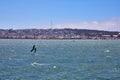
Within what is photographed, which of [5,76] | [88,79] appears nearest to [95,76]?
[88,79]

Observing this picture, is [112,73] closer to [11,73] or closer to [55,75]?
[55,75]

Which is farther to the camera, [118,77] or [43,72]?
[43,72]

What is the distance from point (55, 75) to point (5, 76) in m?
5.74

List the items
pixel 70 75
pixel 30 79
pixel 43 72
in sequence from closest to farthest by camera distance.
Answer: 1. pixel 30 79
2. pixel 70 75
3. pixel 43 72

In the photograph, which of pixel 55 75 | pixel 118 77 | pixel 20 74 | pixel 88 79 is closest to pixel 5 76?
pixel 20 74

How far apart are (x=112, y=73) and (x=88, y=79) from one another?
6156 mm

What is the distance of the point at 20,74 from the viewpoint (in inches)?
1912

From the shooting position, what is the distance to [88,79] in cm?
4425

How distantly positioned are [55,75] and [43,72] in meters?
3.47

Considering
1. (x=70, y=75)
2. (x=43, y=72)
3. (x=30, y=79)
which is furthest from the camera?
(x=43, y=72)

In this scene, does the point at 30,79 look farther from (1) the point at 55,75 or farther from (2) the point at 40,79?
(1) the point at 55,75

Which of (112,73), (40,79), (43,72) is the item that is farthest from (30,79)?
(112,73)

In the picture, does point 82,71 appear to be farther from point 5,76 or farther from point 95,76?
point 5,76

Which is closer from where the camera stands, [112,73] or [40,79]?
[40,79]
